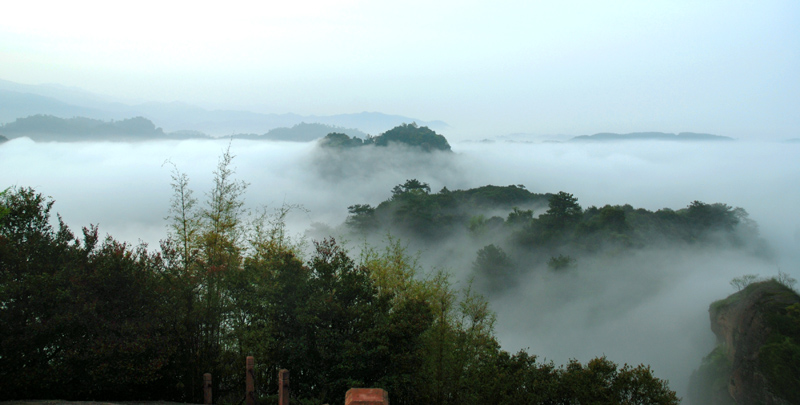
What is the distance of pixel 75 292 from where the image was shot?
7398 millimetres

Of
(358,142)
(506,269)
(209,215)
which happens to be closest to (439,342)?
(209,215)

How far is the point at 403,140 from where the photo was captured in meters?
99.6

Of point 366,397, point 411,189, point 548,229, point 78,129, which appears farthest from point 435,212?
point 78,129

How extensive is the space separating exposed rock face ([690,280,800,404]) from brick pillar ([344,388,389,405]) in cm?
1432

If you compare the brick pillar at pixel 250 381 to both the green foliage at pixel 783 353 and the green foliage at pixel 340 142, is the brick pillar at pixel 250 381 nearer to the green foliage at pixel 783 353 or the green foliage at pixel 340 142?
the green foliage at pixel 783 353

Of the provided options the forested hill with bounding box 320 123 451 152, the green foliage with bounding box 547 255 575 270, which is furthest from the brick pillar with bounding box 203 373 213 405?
the forested hill with bounding box 320 123 451 152

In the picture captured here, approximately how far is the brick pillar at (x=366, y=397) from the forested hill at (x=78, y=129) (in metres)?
105

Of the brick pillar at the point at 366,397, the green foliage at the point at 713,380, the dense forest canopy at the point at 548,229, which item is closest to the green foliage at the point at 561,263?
the dense forest canopy at the point at 548,229

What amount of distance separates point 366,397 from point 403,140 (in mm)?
97460

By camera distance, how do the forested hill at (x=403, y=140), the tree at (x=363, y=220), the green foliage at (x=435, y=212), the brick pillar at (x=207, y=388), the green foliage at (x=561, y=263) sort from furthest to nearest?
the forested hill at (x=403, y=140), the tree at (x=363, y=220), the green foliage at (x=435, y=212), the green foliage at (x=561, y=263), the brick pillar at (x=207, y=388)

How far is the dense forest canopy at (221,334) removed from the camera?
713cm

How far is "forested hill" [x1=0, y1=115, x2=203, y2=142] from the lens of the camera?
87.8m

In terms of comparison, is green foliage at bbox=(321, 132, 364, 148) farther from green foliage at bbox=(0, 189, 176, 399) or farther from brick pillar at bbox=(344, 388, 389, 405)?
brick pillar at bbox=(344, 388, 389, 405)

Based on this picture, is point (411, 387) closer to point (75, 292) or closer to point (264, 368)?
point (264, 368)
